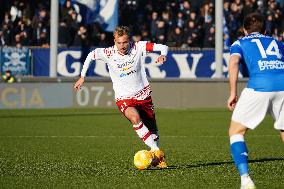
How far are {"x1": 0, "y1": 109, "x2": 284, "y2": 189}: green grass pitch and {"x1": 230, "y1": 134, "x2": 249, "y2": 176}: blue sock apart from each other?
482 mm

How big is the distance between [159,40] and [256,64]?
19447mm

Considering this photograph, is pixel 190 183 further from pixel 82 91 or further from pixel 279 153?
pixel 82 91

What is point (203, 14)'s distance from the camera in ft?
99.5

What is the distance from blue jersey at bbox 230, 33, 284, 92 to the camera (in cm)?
983

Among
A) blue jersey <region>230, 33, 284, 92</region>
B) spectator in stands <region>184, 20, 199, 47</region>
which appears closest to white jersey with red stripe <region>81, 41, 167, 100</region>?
blue jersey <region>230, 33, 284, 92</region>

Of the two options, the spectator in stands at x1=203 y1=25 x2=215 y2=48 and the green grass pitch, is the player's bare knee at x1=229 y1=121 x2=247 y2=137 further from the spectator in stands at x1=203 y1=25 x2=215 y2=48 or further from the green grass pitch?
the spectator in stands at x1=203 y1=25 x2=215 y2=48

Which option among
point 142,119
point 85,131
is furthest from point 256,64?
point 85,131

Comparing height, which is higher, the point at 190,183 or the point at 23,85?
the point at 190,183

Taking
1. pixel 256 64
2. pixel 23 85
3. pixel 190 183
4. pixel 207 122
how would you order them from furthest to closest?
pixel 23 85
pixel 207 122
pixel 190 183
pixel 256 64

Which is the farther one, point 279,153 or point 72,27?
point 72,27

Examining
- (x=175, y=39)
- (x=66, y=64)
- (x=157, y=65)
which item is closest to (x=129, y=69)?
(x=66, y=64)

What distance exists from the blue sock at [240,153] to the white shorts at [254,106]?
22cm

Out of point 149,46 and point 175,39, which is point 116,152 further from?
point 175,39

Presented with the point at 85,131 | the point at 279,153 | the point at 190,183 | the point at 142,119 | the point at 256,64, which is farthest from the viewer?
the point at 85,131
